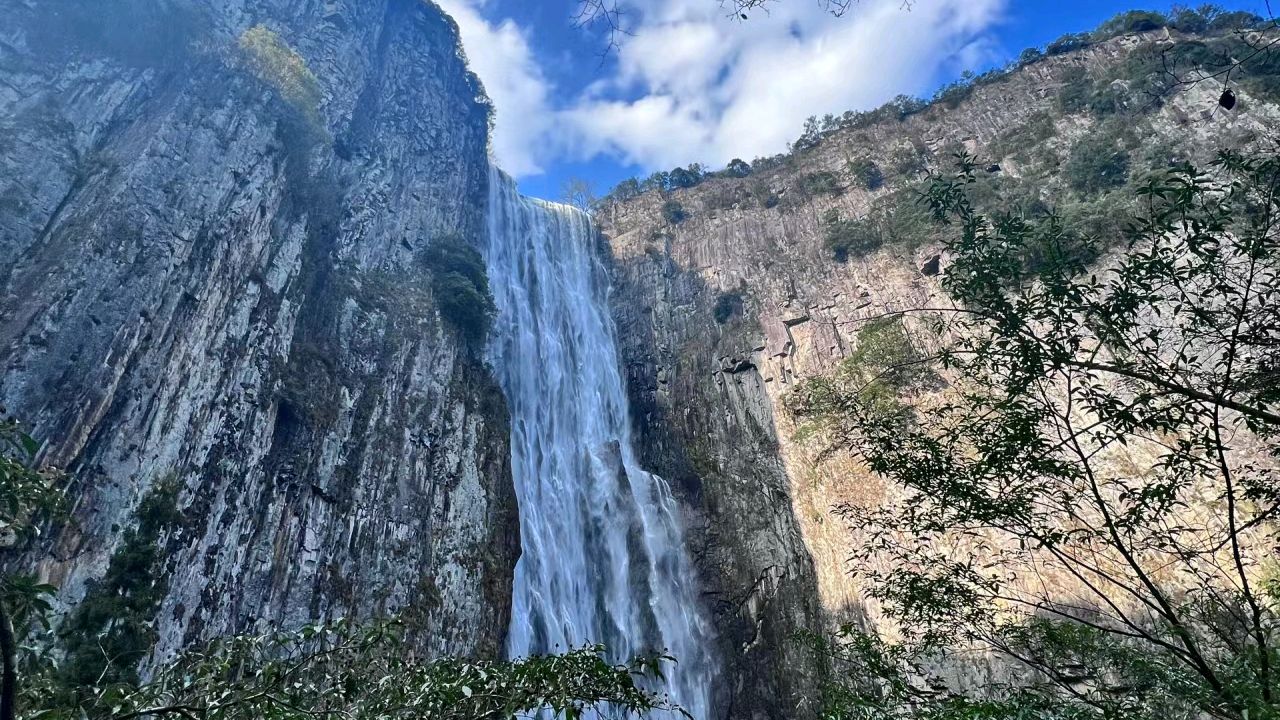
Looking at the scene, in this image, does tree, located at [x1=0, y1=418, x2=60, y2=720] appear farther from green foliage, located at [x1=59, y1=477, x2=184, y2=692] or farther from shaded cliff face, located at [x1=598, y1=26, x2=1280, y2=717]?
shaded cliff face, located at [x1=598, y1=26, x2=1280, y2=717]

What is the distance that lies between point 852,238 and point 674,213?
9.41m

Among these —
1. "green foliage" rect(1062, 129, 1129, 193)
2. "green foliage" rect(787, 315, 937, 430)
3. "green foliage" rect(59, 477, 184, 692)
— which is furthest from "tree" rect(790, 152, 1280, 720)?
"green foliage" rect(1062, 129, 1129, 193)

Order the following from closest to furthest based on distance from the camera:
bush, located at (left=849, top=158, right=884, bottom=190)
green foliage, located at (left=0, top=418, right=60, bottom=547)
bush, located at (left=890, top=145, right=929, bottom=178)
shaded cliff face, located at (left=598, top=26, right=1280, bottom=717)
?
green foliage, located at (left=0, top=418, right=60, bottom=547) → shaded cliff face, located at (left=598, top=26, right=1280, bottom=717) → bush, located at (left=890, top=145, right=929, bottom=178) → bush, located at (left=849, top=158, right=884, bottom=190)

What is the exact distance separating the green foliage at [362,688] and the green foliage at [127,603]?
20.5ft

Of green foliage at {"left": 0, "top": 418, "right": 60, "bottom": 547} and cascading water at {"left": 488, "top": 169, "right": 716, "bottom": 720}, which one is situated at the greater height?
cascading water at {"left": 488, "top": 169, "right": 716, "bottom": 720}

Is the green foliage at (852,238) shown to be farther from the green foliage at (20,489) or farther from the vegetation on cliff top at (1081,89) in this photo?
the green foliage at (20,489)

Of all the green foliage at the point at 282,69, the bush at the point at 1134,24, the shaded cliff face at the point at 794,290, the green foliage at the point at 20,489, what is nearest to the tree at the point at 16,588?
the green foliage at the point at 20,489

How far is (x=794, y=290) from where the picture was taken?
86.1 ft

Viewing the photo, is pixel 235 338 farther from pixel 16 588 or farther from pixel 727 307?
pixel 727 307

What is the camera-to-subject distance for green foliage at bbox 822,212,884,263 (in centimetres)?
2564

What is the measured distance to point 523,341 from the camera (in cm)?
2298

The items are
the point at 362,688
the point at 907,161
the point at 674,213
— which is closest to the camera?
the point at 362,688

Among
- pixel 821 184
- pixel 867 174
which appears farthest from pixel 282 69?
pixel 867 174

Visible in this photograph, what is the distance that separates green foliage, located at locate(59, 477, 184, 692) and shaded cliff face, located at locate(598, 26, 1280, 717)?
13.7 m
